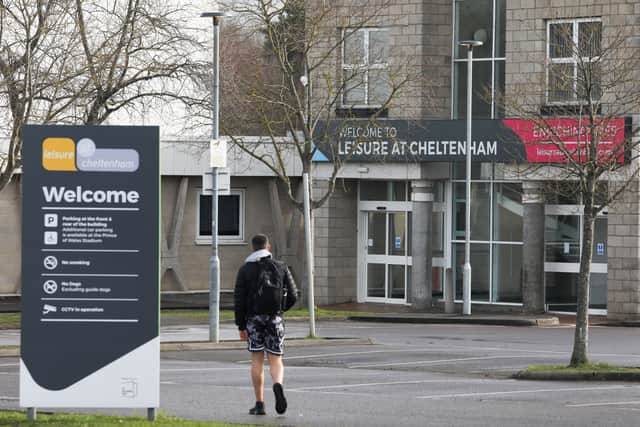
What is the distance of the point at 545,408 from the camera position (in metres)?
14.1

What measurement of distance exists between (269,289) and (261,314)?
10.1 inches

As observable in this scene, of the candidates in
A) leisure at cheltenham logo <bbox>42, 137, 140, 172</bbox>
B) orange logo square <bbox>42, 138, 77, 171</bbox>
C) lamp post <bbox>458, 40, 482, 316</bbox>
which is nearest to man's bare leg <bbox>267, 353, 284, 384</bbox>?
leisure at cheltenham logo <bbox>42, 137, 140, 172</bbox>

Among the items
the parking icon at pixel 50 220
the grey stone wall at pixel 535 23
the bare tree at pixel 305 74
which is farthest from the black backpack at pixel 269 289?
the grey stone wall at pixel 535 23

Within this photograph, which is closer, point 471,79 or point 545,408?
point 545,408

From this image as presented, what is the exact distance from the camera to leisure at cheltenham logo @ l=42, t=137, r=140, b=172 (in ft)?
36.7

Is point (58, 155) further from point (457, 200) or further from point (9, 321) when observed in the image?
point (457, 200)

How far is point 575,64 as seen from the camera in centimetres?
2322

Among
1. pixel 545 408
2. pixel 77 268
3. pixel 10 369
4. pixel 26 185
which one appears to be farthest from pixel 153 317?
pixel 10 369

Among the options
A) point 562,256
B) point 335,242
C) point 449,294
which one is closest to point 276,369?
point 449,294

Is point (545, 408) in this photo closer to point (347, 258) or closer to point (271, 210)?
point (347, 258)

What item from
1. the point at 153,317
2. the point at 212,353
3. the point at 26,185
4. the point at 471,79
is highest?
the point at 471,79

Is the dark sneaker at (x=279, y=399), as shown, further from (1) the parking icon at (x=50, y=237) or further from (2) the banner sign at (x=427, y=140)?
(2) the banner sign at (x=427, y=140)

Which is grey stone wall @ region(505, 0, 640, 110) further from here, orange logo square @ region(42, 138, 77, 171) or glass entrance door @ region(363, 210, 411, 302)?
orange logo square @ region(42, 138, 77, 171)

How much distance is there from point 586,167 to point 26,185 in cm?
1042
